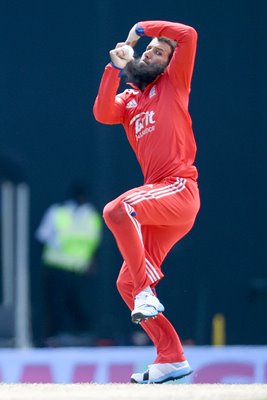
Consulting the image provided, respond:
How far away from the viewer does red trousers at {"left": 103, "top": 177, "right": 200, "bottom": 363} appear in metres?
6.43

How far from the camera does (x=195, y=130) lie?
37.3 feet

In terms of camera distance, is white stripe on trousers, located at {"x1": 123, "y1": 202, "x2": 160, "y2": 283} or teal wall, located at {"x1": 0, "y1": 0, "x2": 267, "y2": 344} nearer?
white stripe on trousers, located at {"x1": 123, "y1": 202, "x2": 160, "y2": 283}

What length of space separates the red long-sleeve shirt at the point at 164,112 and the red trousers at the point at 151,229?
132 millimetres

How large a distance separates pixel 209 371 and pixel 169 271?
8.34 ft

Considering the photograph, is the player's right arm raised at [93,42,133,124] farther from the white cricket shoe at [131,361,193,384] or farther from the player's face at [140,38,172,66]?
the white cricket shoe at [131,361,193,384]

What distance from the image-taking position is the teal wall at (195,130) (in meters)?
11.2

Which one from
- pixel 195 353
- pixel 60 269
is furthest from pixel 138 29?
pixel 60 269

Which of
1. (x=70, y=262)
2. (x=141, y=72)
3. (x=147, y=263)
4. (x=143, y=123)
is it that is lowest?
(x=70, y=262)

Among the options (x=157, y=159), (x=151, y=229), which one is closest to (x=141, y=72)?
(x=157, y=159)

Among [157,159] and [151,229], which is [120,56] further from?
[151,229]

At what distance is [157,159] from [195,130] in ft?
15.6

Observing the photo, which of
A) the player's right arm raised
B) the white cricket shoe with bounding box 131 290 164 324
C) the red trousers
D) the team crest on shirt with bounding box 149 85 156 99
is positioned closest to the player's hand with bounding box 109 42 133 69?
the player's right arm raised
